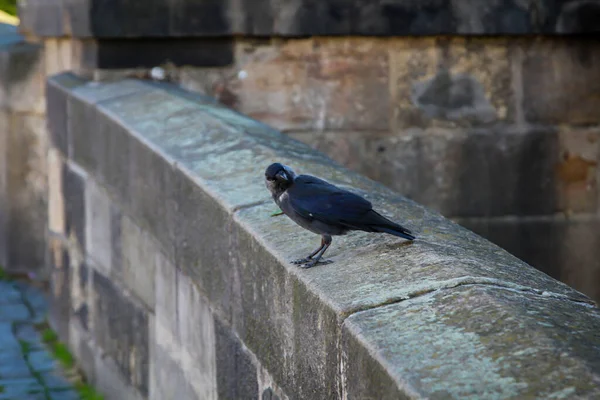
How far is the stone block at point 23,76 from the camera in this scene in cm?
621

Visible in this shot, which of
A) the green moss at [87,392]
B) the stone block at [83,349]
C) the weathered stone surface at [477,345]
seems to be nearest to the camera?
the weathered stone surface at [477,345]

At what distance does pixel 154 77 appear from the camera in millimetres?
4727

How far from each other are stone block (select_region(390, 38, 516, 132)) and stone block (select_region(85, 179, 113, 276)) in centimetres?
134

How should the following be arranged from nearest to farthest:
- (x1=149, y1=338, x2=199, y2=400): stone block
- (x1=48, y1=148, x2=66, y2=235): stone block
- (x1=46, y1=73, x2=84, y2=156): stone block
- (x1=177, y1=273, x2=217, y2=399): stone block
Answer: (x1=177, y1=273, x2=217, y2=399): stone block, (x1=149, y1=338, x2=199, y2=400): stone block, (x1=46, y1=73, x2=84, y2=156): stone block, (x1=48, y1=148, x2=66, y2=235): stone block

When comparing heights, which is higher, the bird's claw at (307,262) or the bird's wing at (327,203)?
the bird's wing at (327,203)

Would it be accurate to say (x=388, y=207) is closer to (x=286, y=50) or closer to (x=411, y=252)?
(x=411, y=252)

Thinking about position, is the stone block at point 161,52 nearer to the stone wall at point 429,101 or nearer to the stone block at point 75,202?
the stone wall at point 429,101

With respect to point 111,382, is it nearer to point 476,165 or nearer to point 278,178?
point 476,165

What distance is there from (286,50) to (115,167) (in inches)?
41.8

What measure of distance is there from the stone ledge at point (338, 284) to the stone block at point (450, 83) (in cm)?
102

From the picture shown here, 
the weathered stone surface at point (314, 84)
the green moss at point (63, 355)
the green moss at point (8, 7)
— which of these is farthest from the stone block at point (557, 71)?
the green moss at point (8, 7)

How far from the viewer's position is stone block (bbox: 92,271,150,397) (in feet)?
12.0

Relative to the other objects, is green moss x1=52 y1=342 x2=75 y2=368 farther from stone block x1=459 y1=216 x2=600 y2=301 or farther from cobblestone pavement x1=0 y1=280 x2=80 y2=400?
stone block x1=459 y1=216 x2=600 y2=301

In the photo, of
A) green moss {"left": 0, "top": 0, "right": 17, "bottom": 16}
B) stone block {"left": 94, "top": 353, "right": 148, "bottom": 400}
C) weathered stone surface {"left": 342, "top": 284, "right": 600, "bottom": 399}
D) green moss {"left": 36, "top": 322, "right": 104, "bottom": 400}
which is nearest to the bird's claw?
weathered stone surface {"left": 342, "top": 284, "right": 600, "bottom": 399}
